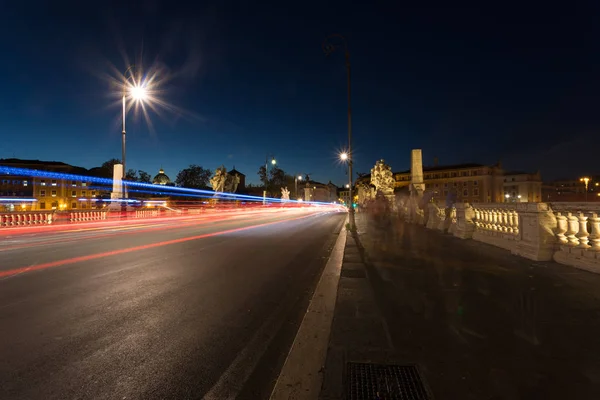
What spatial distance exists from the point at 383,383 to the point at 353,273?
12.5 feet

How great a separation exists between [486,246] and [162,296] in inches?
369

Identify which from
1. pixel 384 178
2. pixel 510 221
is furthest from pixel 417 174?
pixel 384 178

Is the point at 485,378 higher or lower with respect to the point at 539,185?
lower

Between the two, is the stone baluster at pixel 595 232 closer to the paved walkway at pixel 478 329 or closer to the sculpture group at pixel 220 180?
the paved walkway at pixel 478 329

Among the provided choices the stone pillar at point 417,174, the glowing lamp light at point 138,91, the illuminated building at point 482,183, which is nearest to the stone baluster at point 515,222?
the stone pillar at point 417,174

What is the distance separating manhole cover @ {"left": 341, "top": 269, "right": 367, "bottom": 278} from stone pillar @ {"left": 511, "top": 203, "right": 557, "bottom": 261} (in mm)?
4205

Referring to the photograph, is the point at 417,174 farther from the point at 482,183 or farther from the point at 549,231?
the point at 482,183

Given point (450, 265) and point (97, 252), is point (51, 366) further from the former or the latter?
point (97, 252)

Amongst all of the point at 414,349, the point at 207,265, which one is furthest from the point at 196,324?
the point at 207,265

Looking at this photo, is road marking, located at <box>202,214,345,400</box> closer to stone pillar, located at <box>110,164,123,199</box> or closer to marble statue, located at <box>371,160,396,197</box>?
stone pillar, located at <box>110,164,123,199</box>

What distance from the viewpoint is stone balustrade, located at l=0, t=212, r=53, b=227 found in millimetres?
18562

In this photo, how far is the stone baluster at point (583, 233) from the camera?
5867 millimetres

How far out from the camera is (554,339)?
3016 mm

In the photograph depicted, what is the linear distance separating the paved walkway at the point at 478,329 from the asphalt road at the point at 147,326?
84 cm
